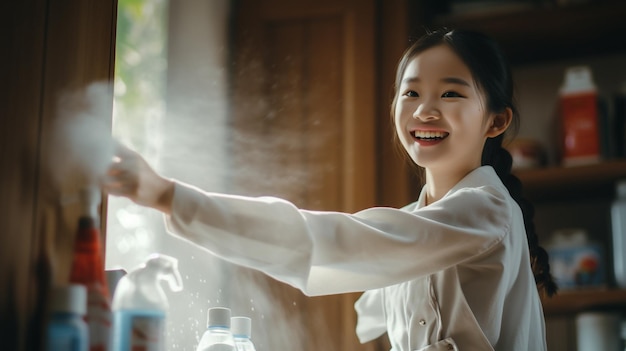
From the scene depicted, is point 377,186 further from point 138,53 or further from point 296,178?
point 138,53

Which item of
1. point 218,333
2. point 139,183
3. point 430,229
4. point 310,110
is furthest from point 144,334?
point 310,110

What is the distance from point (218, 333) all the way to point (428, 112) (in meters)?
0.44

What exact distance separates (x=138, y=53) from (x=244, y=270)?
62cm

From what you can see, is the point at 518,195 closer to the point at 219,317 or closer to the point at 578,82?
the point at 219,317

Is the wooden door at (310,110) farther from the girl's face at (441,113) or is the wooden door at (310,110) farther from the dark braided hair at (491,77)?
the girl's face at (441,113)

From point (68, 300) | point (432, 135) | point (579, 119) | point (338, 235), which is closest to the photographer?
point (68, 300)

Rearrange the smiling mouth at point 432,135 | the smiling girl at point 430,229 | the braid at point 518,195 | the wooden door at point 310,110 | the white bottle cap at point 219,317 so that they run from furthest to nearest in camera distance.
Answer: the wooden door at point 310,110 < the braid at point 518,195 < the smiling mouth at point 432,135 < the white bottle cap at point 219,317 < the smiling girl at point 430,229

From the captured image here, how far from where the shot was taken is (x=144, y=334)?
3.29 ft

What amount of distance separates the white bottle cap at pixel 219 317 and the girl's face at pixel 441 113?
1.20ft

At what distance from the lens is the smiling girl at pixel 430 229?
1.03 metres

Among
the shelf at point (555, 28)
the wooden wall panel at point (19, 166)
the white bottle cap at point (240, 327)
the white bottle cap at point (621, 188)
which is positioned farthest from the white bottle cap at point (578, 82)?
the wooden wall panel at point (19, 166)

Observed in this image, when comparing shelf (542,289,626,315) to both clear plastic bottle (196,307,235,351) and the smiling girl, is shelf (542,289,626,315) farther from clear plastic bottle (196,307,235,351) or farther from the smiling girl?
clear plastic bottle (196,307,235,351)

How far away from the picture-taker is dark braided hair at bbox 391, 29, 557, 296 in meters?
1.37

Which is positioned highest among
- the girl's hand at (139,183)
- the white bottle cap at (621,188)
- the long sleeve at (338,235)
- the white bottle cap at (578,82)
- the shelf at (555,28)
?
the shelf at (555,28)
